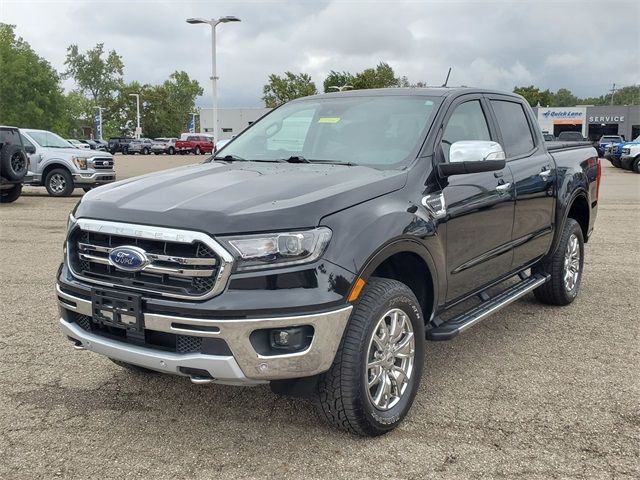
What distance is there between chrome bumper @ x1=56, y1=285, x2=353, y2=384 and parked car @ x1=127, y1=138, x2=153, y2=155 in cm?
5971

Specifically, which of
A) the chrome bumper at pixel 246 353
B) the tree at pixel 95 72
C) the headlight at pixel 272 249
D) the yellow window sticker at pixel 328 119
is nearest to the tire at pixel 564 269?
the yellow window sticker at pixel 328 119

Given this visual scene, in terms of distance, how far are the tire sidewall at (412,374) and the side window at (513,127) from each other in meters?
1.98

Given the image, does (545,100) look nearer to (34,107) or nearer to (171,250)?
(34,107)

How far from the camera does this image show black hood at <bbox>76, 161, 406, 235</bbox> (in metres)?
3.02

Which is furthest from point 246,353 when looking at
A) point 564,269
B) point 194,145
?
point 194,145

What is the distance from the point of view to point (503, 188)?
456cm

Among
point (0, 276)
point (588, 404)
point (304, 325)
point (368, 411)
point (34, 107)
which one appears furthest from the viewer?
point (34, 107)

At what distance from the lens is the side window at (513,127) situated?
16.5ft

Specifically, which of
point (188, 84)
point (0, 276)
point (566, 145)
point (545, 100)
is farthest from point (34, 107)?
point (545, 100)

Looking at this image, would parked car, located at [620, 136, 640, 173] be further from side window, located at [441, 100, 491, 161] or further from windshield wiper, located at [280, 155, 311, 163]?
windshield wiper, located at [280, 155, 311, 163]

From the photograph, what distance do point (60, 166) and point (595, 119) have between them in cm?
6717

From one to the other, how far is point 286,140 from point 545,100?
365 feet

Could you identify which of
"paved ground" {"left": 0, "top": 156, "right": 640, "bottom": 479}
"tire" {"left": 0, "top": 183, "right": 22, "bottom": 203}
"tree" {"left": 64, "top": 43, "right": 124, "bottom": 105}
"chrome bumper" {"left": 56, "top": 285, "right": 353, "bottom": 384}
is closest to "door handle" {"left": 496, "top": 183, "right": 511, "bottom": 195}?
"paved ground" {"left": 0, "top": 156, "right": 640, "bottom": 479}

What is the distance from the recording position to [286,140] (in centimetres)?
456
